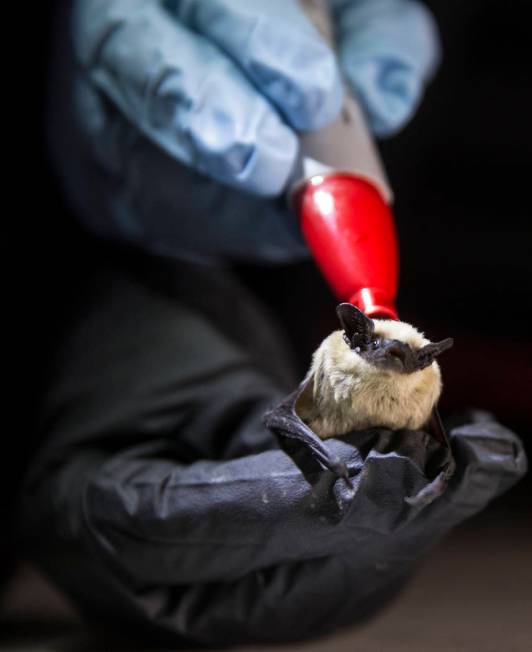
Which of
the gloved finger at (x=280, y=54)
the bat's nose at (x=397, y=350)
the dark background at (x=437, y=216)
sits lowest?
the dark background at (x=437, y=216)

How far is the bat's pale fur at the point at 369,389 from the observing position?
1.59 feet

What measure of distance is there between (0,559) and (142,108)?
1.88ft

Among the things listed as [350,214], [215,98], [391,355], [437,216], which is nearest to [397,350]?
[391,355]

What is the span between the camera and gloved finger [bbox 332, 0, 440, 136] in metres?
0.78

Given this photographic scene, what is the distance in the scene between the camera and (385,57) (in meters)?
0.79

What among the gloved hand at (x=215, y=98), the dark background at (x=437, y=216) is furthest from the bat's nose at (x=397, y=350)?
the dark background at (x=437, y=216)

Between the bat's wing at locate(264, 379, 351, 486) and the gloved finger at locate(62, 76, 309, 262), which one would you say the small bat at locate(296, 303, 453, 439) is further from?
the gloved finger at locate(62, 76, 309, 262)

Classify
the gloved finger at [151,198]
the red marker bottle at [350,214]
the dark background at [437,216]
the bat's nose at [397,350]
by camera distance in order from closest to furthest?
the bat's nose at [397,350]
the red marker bottle at [350,214]
the gloved finger at [151,198]
the dark background at [437,216]

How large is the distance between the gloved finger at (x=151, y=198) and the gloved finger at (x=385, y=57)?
0.15 m

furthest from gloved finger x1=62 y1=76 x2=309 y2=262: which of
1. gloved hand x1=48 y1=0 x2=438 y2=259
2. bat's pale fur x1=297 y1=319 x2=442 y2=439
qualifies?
bat's pale fur x1=297 y1=319 x2=442 y2=439

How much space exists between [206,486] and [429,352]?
20 cm

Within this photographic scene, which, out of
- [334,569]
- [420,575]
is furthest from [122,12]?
[420,575]

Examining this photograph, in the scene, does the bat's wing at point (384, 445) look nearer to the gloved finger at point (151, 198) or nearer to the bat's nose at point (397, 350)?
the bat's nose at point (397, 350)

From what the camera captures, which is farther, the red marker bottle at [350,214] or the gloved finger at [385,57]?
the gloved finger at [385,57]
